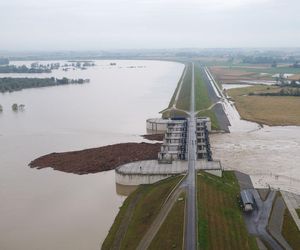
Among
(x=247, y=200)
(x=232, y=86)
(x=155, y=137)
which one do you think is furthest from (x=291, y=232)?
(x=232, y=86)

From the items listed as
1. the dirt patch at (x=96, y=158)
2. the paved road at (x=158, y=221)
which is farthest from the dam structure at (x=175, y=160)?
the paved road at (x=158, y=221)

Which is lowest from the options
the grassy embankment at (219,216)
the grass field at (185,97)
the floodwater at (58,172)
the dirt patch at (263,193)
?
the floodwater at (58,172)

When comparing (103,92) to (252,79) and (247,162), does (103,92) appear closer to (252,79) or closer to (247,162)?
(252,79)

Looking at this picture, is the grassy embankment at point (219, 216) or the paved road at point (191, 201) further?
the grassy embankment at point (219, 216)

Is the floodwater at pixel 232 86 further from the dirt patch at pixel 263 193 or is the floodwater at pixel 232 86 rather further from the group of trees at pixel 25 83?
the dirt patch at pixel 263 193

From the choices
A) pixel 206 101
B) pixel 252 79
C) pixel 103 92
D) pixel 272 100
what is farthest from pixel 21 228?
pixel 252 79

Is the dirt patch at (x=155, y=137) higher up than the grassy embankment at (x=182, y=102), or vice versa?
the grassy embankment at (x=182, y=102)

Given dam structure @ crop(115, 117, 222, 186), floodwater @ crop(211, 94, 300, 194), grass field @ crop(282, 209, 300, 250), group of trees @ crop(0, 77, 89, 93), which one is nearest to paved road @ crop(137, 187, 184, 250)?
dam structure @ crop(115, 117, 222, 186)
